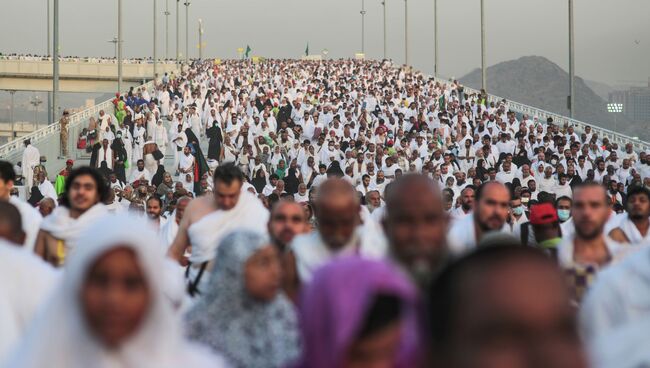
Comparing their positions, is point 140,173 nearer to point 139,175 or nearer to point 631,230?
point 139,175

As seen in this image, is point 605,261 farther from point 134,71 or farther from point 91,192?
point 134,71

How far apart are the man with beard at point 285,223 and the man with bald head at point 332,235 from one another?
79cm

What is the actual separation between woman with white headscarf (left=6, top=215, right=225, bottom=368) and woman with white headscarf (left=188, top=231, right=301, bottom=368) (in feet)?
4.03

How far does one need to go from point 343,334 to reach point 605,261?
3625 mm

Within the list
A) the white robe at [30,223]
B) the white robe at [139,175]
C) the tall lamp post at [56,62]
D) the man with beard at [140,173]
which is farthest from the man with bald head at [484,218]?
the tall lamp post at [56,62]

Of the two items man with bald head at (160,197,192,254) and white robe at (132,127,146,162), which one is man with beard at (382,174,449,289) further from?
white robe at (132,127,146,162)

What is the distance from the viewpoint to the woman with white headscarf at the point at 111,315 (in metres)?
2.71

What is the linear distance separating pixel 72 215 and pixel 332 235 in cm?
266

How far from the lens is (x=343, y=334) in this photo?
2.22 metres

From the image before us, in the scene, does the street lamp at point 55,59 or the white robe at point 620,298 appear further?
the street lamp at point 55,59

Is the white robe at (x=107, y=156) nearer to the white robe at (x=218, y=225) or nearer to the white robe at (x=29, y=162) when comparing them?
the white robe at (x=29, y=162)

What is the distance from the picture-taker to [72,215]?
22.0 feet

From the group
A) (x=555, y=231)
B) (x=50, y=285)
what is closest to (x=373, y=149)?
(x=555, y=231)

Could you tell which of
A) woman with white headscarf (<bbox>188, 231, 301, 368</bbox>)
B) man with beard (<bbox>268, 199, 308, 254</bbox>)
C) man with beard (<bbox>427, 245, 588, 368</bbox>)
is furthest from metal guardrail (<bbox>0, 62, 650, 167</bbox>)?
man with beard (<bbox>427, 245, 588, 368</bbox>)
